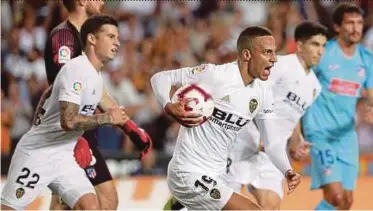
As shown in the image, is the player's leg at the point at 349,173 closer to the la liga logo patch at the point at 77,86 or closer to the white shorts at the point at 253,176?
the white shorts at the point at 253,176

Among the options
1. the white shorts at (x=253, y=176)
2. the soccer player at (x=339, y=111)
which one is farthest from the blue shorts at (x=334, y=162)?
the white shorts at (x=253, y=176)

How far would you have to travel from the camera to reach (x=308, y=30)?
371 inches

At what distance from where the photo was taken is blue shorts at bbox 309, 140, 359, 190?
9.66 m

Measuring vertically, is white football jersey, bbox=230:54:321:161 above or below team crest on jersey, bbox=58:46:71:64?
below

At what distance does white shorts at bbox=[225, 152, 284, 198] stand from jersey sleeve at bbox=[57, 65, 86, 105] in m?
1.95

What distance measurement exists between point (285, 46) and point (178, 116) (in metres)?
7.11

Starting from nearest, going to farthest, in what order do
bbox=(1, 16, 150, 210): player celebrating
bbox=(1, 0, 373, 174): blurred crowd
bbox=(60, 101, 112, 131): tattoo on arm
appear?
1. bbox=(60, 101, 112, 131): tattoo on arm
2. bbox=(1, 16, 150, 210): player celebrating
3. bbox=(1, 0, 373, 174): blurred crowd

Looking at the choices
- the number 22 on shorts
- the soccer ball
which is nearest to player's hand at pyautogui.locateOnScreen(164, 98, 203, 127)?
the soccer ball

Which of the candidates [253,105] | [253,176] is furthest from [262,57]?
[253,176]

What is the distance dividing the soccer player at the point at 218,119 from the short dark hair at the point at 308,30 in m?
1.89

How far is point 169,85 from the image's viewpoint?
24.7 feet

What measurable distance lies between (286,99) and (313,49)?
51 cm

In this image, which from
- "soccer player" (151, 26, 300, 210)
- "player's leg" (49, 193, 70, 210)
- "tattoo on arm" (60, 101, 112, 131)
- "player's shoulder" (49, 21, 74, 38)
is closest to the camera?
"soccer player" (151, 26, 300, 210)

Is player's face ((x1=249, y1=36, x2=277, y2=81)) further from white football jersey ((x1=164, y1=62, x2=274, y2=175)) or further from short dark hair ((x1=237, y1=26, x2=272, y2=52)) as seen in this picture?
white football jersey ((x1=164, y1=62, x2=274, y2=175))
